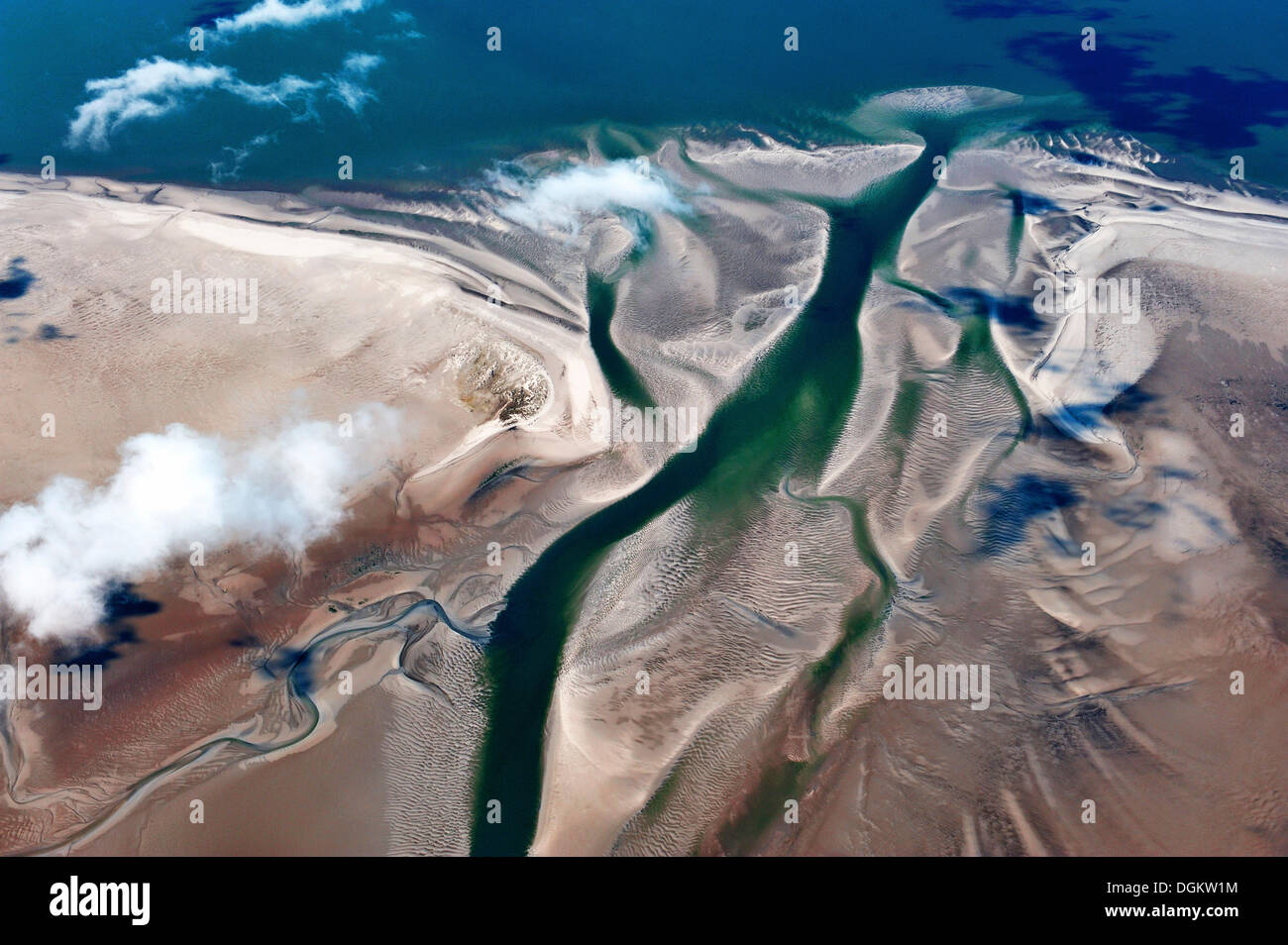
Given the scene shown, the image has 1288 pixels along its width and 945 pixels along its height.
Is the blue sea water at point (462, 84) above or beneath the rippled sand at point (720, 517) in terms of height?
above

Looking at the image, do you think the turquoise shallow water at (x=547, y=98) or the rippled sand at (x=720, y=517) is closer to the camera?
the rippled sand at (x=720, y=517)

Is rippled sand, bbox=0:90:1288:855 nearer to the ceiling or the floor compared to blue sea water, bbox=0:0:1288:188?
nearer to the floor

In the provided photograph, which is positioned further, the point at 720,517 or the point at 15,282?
the point at 15,282

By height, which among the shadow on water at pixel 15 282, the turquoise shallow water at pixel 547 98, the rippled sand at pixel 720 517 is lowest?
the rippled sand at pixel 720 517

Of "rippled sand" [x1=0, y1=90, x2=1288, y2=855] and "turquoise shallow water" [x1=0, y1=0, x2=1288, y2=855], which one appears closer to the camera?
"rippled sand" [x1=0, y1=90, x2=1288, y2=855]

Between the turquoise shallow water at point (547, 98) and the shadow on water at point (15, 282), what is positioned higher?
the turquoise shallow water at point (547, 98)

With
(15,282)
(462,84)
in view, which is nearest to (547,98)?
(462,84)

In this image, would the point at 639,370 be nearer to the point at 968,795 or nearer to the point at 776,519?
the point at 776,519

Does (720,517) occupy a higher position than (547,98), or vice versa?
(547,98)

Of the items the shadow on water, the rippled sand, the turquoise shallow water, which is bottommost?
the rippled sand

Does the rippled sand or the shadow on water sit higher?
the shadow on water

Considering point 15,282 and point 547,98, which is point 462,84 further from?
point 15,282
